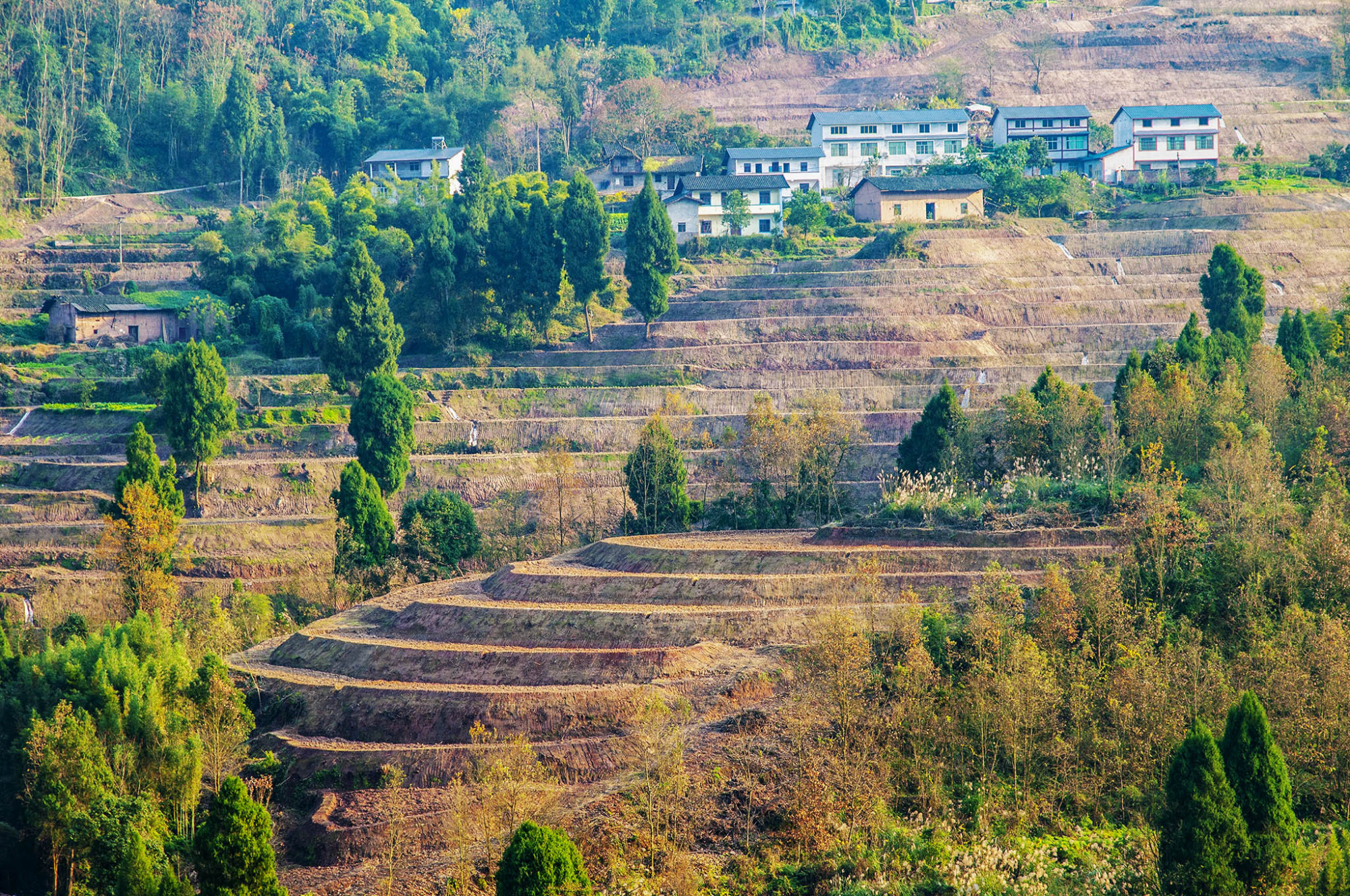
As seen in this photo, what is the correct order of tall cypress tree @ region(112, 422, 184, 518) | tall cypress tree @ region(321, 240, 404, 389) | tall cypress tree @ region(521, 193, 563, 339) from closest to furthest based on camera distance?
tall cypress tree @ region(112, 422, 184, 518) → tall cypress tree @ region(321, 240, 404, 389) → tall cypress tree @ region(521, 193, 563, 339)

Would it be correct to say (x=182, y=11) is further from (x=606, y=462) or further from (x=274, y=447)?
(x=606, y=462)

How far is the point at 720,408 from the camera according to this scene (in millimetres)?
61094

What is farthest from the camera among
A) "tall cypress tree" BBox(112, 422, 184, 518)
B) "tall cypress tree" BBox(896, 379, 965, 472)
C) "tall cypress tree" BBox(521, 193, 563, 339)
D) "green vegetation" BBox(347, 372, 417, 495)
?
"tall cypress tree" BBox(521, 193, 563, 339)

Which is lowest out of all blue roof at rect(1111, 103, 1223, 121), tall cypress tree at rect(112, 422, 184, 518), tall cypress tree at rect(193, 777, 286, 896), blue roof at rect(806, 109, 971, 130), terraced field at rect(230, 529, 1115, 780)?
tall cypress tree at rect(193, 777, 286, 896)

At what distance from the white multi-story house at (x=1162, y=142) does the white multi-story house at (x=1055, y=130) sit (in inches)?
82.7

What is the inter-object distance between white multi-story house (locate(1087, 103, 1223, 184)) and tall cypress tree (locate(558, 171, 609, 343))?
3329 cm

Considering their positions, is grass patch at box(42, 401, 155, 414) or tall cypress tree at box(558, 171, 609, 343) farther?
tall cypress tree at box(558, 171, 609, 343)

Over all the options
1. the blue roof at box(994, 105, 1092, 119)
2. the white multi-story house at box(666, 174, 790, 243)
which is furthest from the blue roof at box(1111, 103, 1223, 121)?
the white multi-story house at box(666, 174, 790, 243)

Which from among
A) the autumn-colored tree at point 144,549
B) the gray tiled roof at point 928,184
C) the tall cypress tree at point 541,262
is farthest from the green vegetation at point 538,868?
the gray tiled roof at point 928,184

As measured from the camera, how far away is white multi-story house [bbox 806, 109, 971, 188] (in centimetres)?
8619

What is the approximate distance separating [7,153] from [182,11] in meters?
27.0

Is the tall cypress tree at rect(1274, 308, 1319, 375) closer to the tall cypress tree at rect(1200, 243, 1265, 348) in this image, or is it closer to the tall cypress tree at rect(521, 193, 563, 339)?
the tall cypress tree at rect(1200, 243, 1265, 348)

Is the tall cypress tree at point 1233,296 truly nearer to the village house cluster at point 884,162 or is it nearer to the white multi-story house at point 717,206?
the village house cluster at point 884,162

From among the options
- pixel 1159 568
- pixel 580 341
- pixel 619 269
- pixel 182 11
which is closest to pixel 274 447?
pixel 580 341
